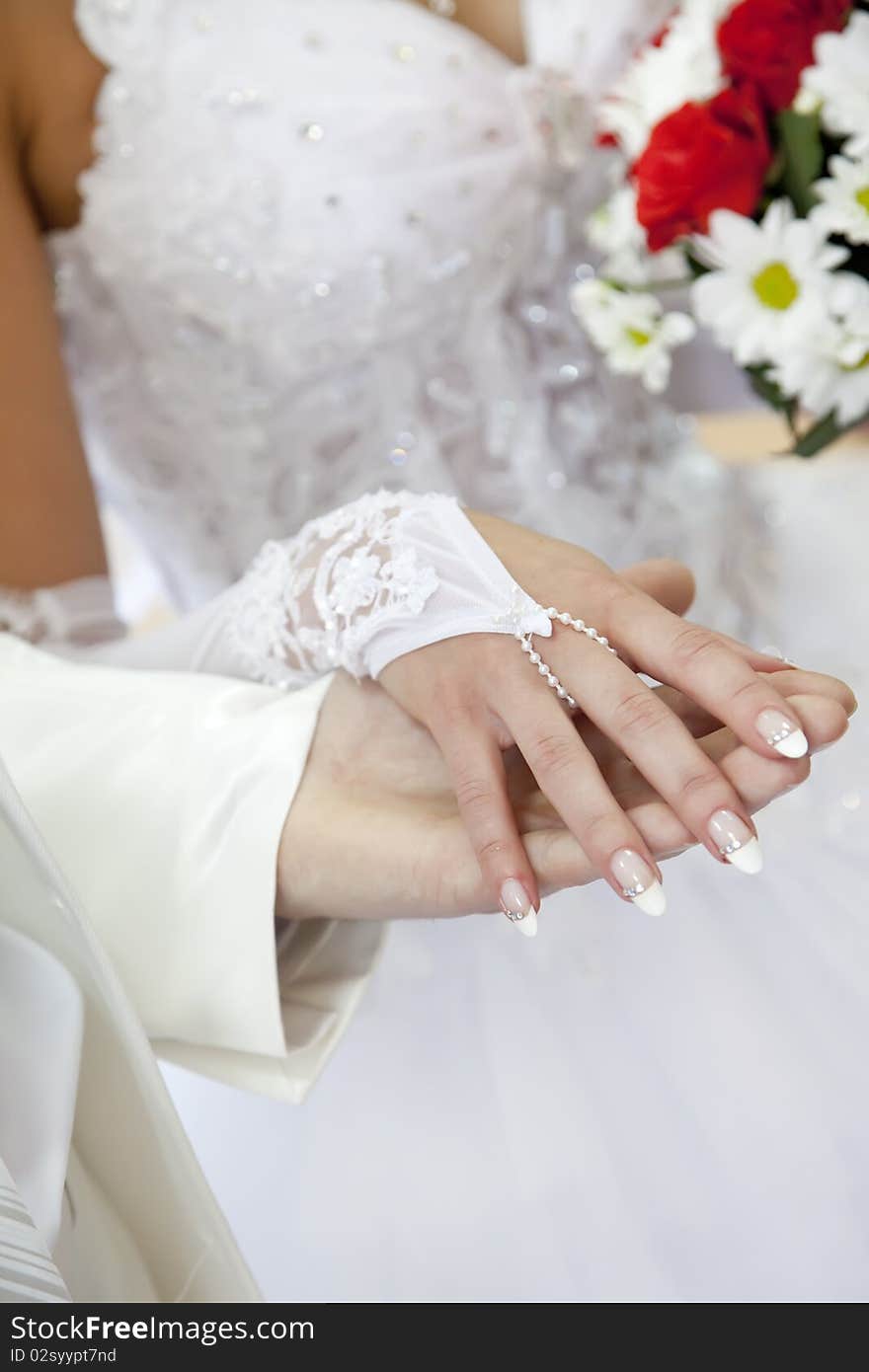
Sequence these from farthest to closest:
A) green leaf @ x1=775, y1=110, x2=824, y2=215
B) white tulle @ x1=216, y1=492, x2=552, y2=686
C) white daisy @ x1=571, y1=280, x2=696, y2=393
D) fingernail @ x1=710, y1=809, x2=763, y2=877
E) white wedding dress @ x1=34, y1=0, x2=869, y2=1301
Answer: white daisy @ x1=571, y1=280, x2=696, y2=393
green leaf @ x1=775, y1=110, x2=824, y2=215
white wedding dress @ x1=34, y1=0, x2=869, y2=1301
white tulle @ x1=216, y1=492, x2=552, y2=686
fingernail @ x1=710, y1=809, x2=763, y2=877

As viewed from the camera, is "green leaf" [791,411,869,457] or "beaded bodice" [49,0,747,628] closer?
"green leaf" [791,411,869,457]

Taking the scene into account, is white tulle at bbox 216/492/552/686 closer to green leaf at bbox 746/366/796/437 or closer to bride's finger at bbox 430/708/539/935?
bride's finger at bbox 430/708/539/935

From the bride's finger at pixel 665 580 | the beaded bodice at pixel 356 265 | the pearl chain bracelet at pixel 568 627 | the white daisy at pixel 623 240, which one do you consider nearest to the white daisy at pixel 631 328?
the white daisy at pixel 623 240

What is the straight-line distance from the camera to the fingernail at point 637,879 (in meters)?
0.48

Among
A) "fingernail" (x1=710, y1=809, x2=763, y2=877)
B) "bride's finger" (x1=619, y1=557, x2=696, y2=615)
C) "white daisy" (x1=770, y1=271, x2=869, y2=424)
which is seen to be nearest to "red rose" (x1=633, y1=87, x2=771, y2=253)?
"white daisy" (x1=770, y1=271, x2=869, y2=424)

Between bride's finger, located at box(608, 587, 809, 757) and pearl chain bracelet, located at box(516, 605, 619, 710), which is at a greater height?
bride's finger, located at box(608, 587, 809, 757)

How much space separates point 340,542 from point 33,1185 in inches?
14.7

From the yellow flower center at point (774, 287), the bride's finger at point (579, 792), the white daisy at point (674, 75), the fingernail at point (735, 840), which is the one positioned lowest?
the bride's finger at point (579, 792)

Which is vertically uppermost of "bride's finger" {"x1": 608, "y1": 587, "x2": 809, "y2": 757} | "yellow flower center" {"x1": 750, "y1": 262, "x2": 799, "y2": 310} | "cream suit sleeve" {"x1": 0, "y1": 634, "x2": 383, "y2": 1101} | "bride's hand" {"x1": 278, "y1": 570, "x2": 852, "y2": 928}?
"yellow flower center" {"x1": 750, "y1": 262, "x2": 799, "y2": 310}

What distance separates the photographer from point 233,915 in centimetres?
64

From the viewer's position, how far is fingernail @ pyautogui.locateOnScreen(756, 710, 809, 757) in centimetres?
48

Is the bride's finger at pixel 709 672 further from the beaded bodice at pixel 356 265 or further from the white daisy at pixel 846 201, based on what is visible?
the beaded bodice at pixel 356 265

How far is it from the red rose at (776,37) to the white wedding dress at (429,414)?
24 cm

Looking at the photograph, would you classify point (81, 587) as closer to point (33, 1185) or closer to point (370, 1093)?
point (370, 1093)
